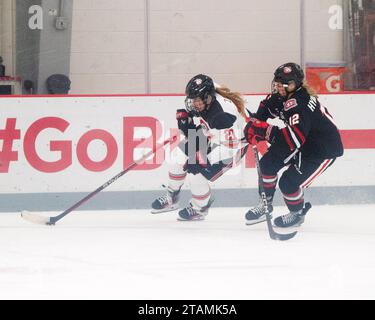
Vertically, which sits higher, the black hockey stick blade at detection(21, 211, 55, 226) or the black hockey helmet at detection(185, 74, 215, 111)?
the black hockey helmet at detection(185, 74, 215, 111)

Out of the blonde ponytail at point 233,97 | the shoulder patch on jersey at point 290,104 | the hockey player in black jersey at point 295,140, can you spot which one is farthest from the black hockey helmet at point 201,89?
the shoulder patch on jersey at point 290,104

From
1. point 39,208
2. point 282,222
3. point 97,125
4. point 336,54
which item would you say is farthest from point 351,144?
point 39,208

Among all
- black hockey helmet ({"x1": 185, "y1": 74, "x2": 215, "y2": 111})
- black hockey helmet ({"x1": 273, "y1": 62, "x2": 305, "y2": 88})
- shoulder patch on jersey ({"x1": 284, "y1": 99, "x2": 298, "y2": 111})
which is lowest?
shoulder patch on jersey ({"x1": 284, "y1": 99, "x2": 298, "y2": 111})

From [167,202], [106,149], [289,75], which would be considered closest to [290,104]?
[289,75]

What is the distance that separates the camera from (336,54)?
6062mm

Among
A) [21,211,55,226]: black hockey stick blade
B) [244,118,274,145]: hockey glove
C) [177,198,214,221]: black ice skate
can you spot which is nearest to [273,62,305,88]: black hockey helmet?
[244,118,274,145]: hockey glove

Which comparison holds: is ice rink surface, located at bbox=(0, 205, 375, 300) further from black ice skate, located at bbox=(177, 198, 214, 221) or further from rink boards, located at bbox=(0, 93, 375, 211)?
rink boards, located at bbox=(0, 93, 375, 211)

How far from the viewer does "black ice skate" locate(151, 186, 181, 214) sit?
5145 millimetres

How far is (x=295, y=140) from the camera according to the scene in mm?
4520

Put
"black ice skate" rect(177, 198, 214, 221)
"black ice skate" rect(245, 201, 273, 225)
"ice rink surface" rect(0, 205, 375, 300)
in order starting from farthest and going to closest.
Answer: "black ice skate" rect(177, 198, 214, 221) → "black ice skate" rect(245, 201, 273, 225) → "ice rink surface" rect(0, 205, 375, 300)

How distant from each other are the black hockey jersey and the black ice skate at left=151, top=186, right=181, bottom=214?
703mm

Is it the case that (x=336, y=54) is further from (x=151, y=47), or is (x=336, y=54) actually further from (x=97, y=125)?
(x=97, y=125)

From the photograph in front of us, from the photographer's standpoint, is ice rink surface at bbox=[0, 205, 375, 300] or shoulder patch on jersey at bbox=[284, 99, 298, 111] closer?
ice rink surface at bbox=[0, 205, 375, 300]

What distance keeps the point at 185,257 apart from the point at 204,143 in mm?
1197
